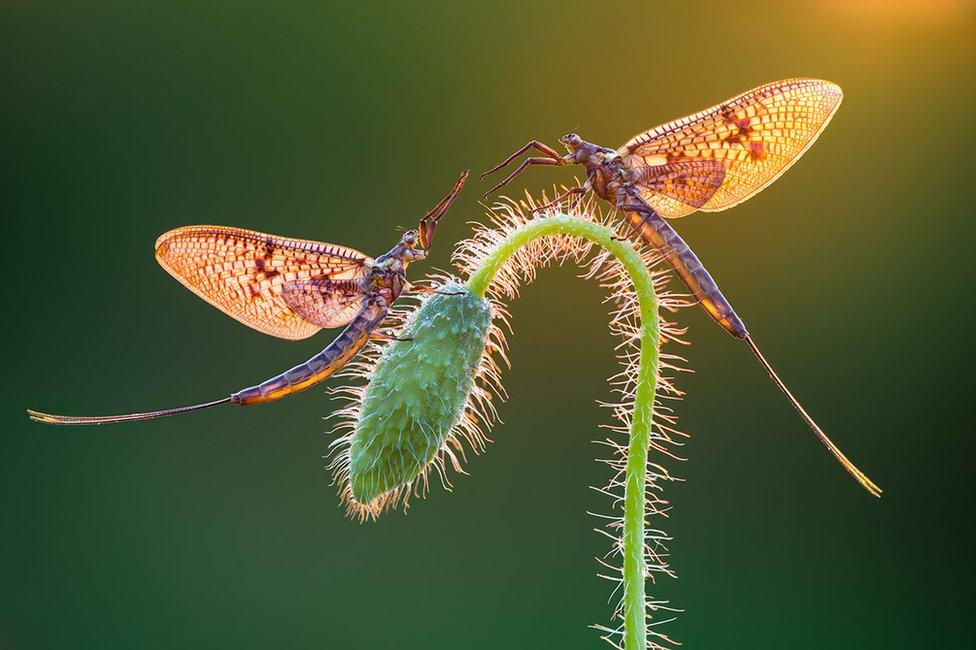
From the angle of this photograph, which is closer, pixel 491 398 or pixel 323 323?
pixel 491 398

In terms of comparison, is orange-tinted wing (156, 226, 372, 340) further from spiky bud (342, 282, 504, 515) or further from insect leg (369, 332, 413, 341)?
spiky bud (342, 282, 504, 515)

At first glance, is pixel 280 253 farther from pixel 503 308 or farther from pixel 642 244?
pixel 642 244

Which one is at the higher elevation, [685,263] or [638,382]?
[685,263]

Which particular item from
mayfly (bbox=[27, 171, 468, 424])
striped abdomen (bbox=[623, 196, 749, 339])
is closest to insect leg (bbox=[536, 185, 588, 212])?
striped abdomen (bbox=[623, 196, 749, 339])

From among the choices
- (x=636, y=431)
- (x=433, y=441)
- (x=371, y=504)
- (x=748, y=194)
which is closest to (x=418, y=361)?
(x=433, y=441)

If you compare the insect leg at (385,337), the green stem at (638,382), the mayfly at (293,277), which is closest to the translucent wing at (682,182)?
the green stem at (638,382)

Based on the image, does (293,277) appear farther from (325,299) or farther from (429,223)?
(429,223)

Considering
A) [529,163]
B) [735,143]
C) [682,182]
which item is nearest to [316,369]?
[529,163]
